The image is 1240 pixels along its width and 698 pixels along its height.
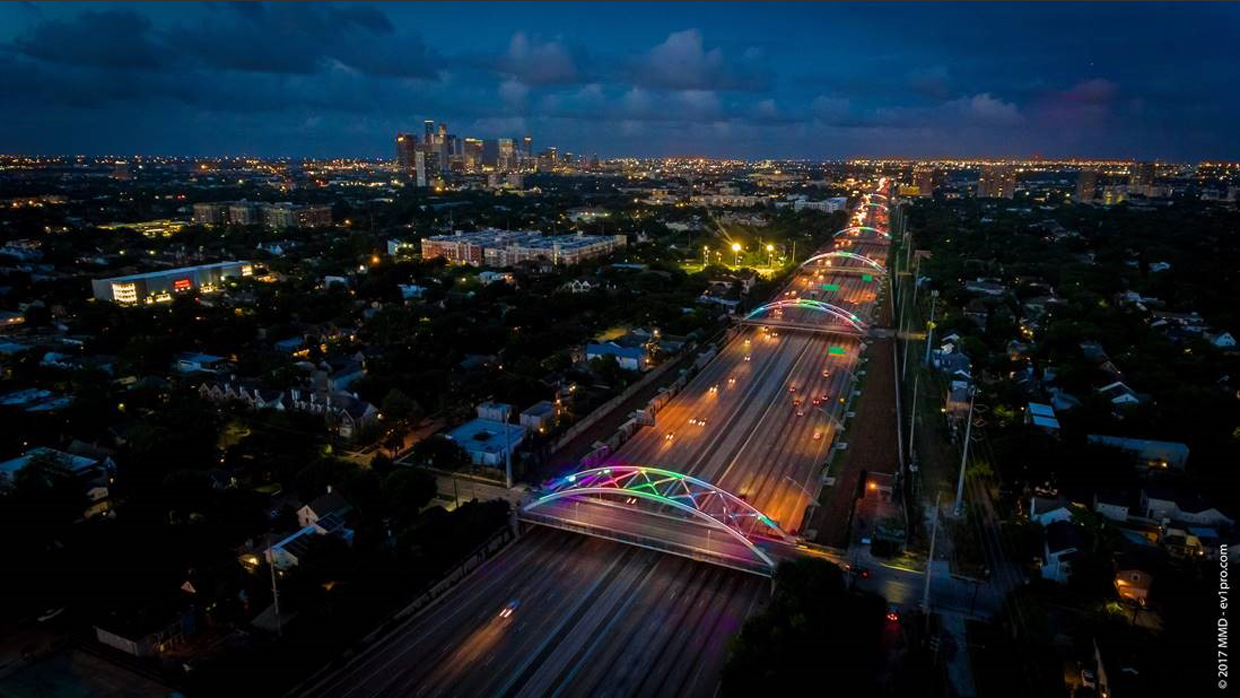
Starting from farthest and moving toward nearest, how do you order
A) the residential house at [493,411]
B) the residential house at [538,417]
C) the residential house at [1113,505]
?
1. the residential house at [493,411]
2. the residential house at [538,417]
3. the residential house at [1113,505]

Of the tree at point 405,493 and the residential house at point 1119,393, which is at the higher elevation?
the residential house at point 1119,393

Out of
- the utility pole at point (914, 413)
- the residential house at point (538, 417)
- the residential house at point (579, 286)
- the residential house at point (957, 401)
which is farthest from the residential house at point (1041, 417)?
the residential house at point (579, 286)

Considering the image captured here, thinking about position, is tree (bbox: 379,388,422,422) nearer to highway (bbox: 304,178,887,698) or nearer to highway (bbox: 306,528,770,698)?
highway (bbox: 304,178,887,698)

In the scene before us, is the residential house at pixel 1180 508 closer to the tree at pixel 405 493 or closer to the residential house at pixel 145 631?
the tree at pixel 405 493

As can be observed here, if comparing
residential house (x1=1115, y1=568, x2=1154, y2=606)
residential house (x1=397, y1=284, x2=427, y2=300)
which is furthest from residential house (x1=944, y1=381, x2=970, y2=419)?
residential house (x1=397, y1=284, x2=427, y2=300)

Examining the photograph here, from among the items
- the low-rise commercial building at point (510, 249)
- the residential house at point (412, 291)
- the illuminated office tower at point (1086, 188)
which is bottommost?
the residential house at point (412, 291)

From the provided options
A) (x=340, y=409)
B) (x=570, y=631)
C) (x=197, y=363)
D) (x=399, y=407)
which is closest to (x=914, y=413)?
(x=570, y=631)
